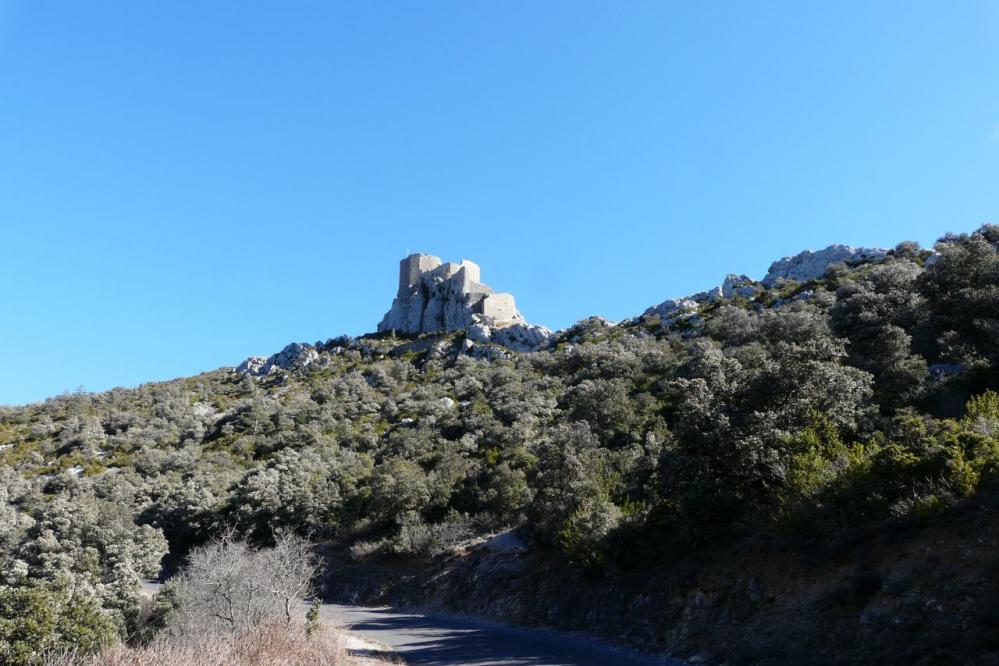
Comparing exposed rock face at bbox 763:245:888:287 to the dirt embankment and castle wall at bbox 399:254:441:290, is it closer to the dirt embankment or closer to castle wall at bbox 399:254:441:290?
A: castle wall at bbox 399:254:441:290

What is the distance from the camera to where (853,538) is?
12977 mm

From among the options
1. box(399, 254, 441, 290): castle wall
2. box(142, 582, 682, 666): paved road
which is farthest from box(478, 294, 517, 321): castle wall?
box(142, 582, 682, 666): paved road

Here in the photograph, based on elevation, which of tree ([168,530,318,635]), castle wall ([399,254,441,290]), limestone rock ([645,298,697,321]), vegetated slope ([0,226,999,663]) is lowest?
tree ([168,530,318,635])

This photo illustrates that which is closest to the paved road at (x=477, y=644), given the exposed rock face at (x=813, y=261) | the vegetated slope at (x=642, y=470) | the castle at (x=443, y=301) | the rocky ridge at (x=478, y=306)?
the vegetated slope at (x=642, y=470)

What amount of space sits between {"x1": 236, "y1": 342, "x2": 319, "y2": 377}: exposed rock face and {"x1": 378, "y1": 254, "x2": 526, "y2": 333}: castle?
1451cm

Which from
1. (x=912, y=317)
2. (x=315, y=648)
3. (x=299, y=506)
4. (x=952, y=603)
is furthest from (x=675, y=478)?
(x=299, y=506)

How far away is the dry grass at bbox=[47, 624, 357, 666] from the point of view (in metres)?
9.55

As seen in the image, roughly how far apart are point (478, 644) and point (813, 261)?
6731 cm

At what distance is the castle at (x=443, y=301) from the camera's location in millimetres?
86275

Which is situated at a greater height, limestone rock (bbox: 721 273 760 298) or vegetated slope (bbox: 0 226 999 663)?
limestone rock (bbox: 721 273 760 298)

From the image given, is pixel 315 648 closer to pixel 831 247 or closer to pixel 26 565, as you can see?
pixel 26 565

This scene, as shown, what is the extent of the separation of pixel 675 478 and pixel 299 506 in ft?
86.0

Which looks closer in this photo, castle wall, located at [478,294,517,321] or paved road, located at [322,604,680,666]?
paved road, located at [322,604,680,666]

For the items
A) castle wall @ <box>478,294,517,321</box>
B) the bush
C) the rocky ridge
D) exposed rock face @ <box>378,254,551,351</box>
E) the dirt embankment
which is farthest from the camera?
castle wall @ <box>478,294,517,321</box>
